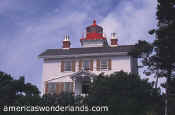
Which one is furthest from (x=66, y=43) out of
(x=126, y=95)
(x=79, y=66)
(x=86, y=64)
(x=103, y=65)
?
(x=126, y=95)

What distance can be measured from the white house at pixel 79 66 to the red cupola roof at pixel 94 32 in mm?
4267

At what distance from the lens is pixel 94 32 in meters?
36.3

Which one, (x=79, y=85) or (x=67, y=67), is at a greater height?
(x=67, y=67)

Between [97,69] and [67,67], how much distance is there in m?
3.31

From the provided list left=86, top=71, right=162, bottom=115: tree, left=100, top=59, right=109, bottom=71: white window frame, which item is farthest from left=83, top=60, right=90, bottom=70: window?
left=86, top=71, right=162, bottom=115: tree

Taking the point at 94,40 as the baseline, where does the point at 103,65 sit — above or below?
below

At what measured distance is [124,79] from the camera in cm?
2092

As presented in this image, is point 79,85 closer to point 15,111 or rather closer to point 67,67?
point 67,67

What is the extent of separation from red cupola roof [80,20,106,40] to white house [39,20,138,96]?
14.0ft

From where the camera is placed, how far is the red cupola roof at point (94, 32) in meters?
34.6

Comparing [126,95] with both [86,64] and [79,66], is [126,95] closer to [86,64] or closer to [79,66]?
[86,64]

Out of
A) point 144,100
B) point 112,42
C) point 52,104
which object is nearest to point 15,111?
point 52,104

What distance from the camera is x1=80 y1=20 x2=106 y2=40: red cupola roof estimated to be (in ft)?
113

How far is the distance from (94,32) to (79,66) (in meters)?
8.67
